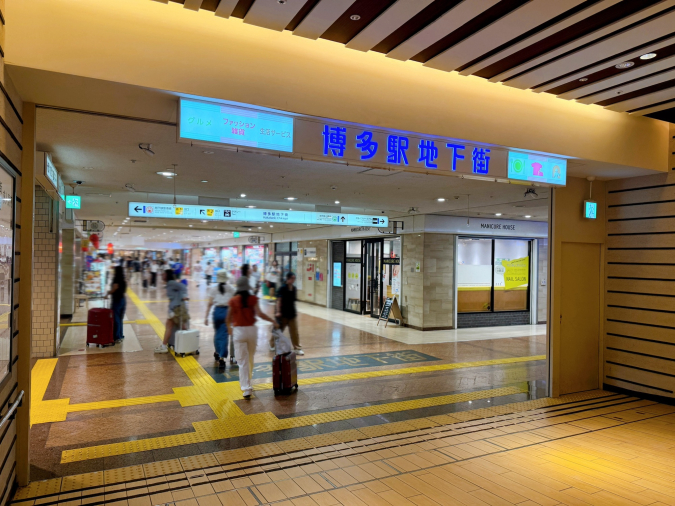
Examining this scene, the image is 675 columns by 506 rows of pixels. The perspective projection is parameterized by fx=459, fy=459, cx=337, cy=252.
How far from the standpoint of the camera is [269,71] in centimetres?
373

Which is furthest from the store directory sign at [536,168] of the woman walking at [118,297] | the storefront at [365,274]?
the storefront at [365,274]

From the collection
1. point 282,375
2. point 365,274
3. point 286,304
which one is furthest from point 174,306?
point 365,274

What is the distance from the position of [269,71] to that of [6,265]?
2364mm

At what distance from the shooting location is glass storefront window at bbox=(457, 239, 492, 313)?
13211 millimetres

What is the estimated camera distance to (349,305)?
53.4 ft

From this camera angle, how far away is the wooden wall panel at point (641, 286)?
609 cm

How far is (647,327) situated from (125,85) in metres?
6.85

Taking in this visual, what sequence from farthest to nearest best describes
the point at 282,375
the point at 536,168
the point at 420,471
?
the point at 282,375
the point at 536,168
the point at 420,471

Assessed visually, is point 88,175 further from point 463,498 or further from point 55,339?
point 463,498

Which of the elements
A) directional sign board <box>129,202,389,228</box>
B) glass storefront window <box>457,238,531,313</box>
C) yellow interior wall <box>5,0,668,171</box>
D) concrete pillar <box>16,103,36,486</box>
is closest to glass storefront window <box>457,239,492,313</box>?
glass storefront window <box>457,238,531,313</box>

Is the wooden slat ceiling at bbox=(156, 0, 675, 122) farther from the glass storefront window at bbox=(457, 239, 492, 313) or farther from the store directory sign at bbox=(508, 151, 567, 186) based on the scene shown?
the glass storefront window at bbox=(457, 239, 492, 313)

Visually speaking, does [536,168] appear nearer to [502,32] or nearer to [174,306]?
[502,32]

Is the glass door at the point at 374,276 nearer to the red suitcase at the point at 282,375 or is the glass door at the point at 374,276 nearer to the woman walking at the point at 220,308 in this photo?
the woman walking at the point at 220,308

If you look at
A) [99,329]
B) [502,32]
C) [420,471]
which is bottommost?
[420,471]
